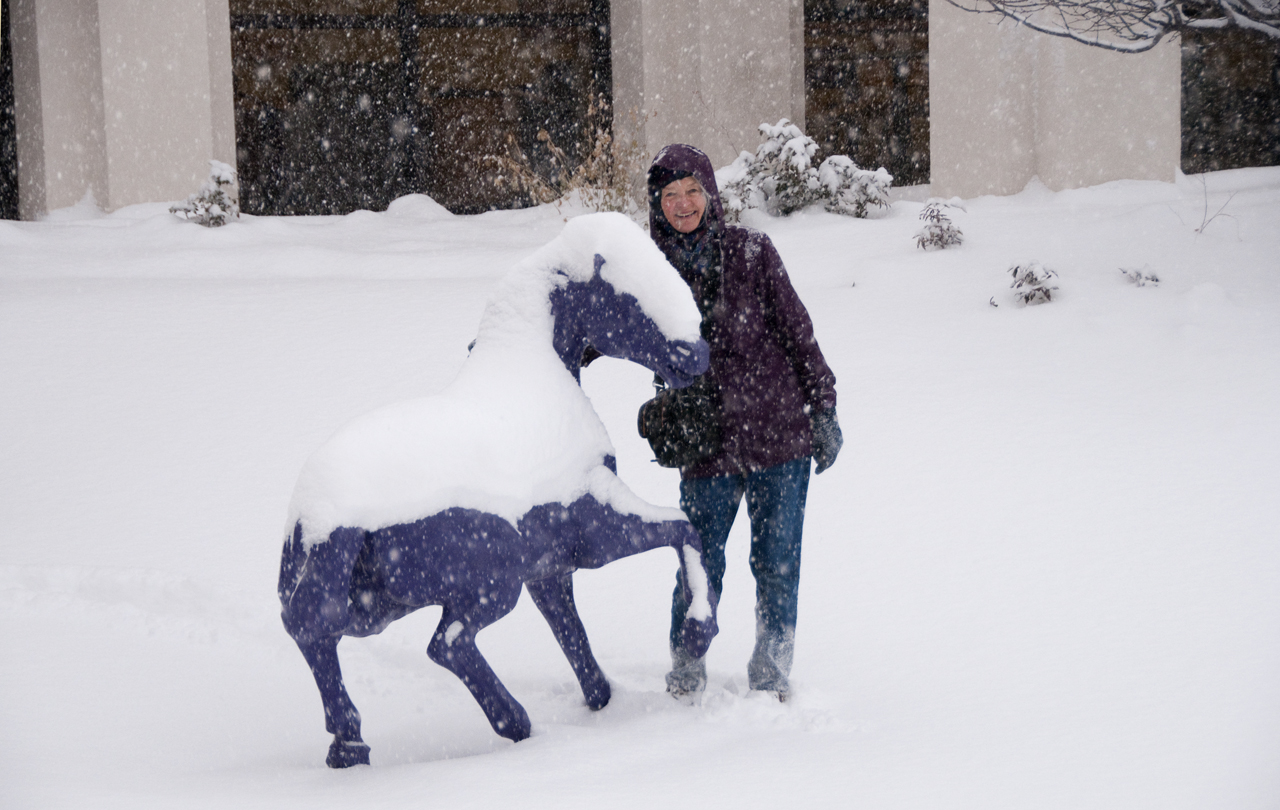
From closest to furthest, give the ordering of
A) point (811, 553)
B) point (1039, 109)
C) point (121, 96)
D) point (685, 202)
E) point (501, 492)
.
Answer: point (501, 492) → point (685, 202) → point (811, 553) → point (1039, 109) → point (121, 96)

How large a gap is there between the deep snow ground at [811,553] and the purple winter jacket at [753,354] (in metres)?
0.72

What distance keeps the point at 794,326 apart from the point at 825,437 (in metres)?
0.33

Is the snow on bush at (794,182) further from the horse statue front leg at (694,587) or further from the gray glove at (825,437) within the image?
the horse statue front leg at (694,587)

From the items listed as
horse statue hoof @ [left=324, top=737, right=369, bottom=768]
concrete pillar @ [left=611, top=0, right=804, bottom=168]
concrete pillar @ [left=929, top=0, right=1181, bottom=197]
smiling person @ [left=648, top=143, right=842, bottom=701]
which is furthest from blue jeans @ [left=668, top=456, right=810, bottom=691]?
concrete pillar @ [left=611, top=0, right=804, bottom=168]

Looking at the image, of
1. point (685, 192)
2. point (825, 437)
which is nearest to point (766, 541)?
point (825, 437)

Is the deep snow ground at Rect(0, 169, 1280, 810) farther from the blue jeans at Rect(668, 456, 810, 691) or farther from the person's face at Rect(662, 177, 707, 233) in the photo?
the person's face at Rect(662, 177, 707, 233)

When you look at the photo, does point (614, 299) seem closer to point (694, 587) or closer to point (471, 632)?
point (694, 587)

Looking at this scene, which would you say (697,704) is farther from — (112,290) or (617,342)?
(112,290)

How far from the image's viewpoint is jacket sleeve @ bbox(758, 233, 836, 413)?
306cm

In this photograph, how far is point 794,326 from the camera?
3066 millimetres

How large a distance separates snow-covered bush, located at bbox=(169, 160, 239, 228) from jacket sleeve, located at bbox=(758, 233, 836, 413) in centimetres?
743

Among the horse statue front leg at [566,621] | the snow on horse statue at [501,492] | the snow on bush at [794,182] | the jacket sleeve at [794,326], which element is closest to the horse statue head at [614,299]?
the snow on horse statue at [501,492]

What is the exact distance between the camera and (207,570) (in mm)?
4145

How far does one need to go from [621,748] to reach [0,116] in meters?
11.2
